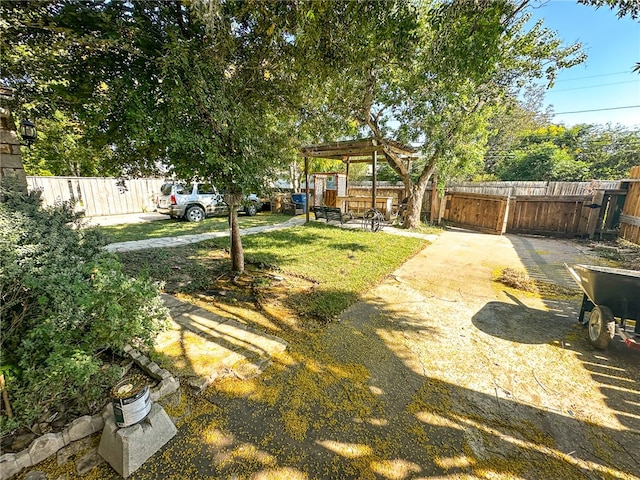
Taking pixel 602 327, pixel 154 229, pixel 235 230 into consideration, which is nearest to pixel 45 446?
pixel 235 230

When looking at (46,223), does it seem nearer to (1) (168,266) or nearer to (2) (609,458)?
(1) (168,266)

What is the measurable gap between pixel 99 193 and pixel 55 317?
13.7m

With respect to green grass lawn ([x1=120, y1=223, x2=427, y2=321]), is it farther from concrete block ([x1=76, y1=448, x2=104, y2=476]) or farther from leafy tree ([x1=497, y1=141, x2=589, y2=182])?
leafy tree ([x1=497, y1=141, x2=589, y2=182])

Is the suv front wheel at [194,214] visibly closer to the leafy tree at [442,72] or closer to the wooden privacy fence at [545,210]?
the leafy tree at [442,72]

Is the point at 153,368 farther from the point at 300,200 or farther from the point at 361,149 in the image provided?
the point at 300,200

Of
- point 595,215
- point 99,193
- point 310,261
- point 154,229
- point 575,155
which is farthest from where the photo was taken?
point 575,155

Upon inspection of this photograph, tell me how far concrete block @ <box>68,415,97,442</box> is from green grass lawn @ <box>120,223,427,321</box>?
163cm

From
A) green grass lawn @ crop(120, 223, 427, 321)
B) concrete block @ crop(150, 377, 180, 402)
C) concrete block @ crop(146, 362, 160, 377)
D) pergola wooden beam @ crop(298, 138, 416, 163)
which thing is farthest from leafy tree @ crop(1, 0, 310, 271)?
pergola wooden beam @ crop(298, 138, 416, 163)

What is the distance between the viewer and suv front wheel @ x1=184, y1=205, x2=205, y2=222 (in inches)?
440

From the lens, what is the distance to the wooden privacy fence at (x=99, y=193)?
10.8m

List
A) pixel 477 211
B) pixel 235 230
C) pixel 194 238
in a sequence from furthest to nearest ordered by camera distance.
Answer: pixel 477 211 → pixel 194 238 → pixel 235 230

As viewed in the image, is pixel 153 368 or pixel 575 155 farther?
pixel 575 155

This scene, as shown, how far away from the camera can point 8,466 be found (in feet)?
4.77

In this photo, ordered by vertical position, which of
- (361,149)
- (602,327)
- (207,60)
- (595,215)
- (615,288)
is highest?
(207,60)
